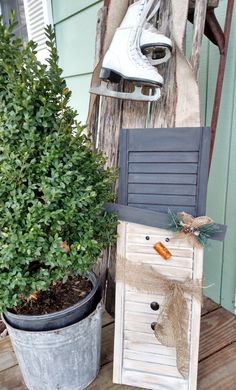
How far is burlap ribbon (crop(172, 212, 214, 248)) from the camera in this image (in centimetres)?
89

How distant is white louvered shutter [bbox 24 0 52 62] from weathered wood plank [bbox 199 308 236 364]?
198 centimetres

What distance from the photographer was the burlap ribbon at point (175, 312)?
3.17 feet

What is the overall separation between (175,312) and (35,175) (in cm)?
61

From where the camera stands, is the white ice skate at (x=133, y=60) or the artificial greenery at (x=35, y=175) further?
the white ice skate at (x=133, y=60)

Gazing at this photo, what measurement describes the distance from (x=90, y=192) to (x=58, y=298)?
423 millimetres

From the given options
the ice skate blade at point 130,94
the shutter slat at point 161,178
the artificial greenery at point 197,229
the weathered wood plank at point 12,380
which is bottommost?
the weathered wood plank at point 12,380

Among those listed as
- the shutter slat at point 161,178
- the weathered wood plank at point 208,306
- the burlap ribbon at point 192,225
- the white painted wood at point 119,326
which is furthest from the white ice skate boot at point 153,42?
the weathered wood plank at point 208,306

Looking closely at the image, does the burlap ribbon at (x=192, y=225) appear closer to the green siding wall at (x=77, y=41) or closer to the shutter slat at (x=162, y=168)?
the shutter slat at (x=162, y=168)

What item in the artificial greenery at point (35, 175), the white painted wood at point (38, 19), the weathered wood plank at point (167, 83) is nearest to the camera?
the artificial greenery at point (35, 175)

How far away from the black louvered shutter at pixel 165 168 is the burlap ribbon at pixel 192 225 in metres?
0.05

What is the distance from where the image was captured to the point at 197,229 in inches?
35.5

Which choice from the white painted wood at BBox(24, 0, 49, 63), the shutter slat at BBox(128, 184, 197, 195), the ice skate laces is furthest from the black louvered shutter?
the white painted wood at BBox(24, 0, 49, 63)

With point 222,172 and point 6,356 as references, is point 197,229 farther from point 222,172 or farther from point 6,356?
point 6,356

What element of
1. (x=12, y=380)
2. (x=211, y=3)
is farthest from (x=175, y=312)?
(x=211, y=3)
